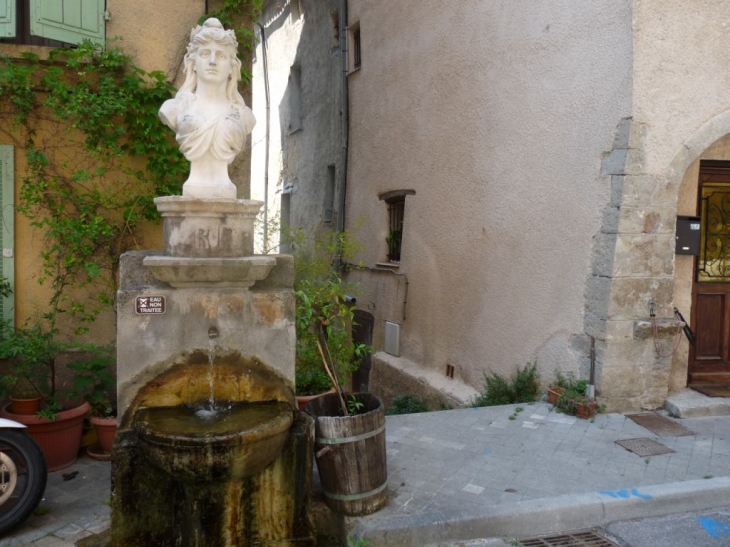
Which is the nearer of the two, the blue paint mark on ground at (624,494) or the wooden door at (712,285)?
the blue paint mark on ground at (624,494)

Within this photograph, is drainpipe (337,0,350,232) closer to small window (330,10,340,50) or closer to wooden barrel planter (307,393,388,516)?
small window (330,10,340,50)

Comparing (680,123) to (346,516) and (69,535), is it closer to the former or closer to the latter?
(346,516)

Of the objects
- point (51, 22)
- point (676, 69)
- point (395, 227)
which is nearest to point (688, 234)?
point (676, 69)

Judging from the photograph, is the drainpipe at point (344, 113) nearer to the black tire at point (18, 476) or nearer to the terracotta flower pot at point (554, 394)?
the terracotta flower pot at point (554, 394)

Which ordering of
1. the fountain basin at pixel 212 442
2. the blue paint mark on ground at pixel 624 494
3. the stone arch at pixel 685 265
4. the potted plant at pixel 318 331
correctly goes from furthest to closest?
the stone arch at pixel 685 265 → the potted plant at pixel 318 331 → the blue paint mark on ground at pixel 624 494 → the fountain basin at pixel 212 442

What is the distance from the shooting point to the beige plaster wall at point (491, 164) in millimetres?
5852

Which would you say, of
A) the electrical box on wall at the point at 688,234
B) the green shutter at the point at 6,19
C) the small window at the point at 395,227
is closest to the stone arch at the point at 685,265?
the electrical box on wall at the point at 688,234

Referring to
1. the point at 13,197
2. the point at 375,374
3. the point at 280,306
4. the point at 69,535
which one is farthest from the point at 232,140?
the point at 375,374

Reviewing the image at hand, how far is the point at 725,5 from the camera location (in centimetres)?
558

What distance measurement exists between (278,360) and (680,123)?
13.7ft

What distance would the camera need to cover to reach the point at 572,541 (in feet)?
12.0

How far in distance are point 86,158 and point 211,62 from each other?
2.71 m

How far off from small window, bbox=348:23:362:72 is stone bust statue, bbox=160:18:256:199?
738 centimetres

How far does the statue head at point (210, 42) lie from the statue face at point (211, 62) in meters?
0.02
